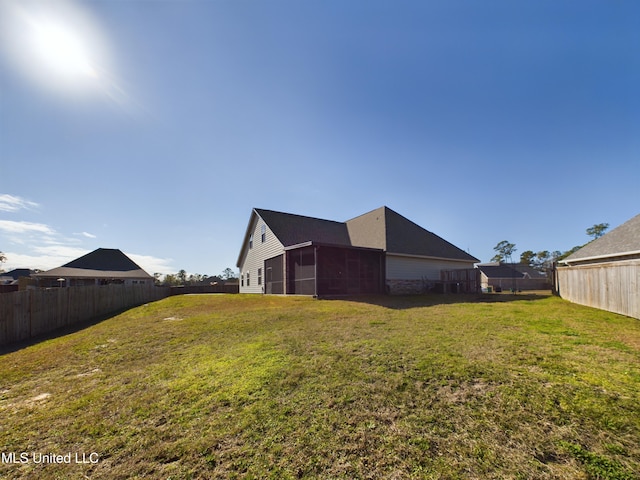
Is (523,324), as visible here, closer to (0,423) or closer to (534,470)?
(534,470)

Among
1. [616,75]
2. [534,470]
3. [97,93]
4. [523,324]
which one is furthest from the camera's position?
[616,75]

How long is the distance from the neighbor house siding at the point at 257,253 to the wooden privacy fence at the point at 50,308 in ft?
30.0

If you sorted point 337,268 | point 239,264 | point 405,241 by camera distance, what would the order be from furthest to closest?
point 239,264 → point 405,241 → point 337,268

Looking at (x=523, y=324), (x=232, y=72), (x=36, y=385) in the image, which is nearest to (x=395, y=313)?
(x=523, y=324)

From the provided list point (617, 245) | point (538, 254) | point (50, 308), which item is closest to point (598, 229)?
point (538, 254)

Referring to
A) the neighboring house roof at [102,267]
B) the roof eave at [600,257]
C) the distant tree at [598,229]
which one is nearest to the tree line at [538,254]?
the distant tree at [598,229]

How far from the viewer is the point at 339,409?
314cm

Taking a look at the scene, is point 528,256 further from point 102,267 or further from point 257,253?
point 102,267

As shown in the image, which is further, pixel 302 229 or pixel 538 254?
pixel 538 254

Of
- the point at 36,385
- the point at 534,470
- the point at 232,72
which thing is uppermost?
the point at 232,72

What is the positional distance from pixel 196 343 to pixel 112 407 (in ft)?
9.86

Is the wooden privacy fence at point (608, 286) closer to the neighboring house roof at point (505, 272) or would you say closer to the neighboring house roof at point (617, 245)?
the neighboring house roof at point (617, 245)

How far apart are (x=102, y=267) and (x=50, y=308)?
25.6m

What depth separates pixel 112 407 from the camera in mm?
3480
